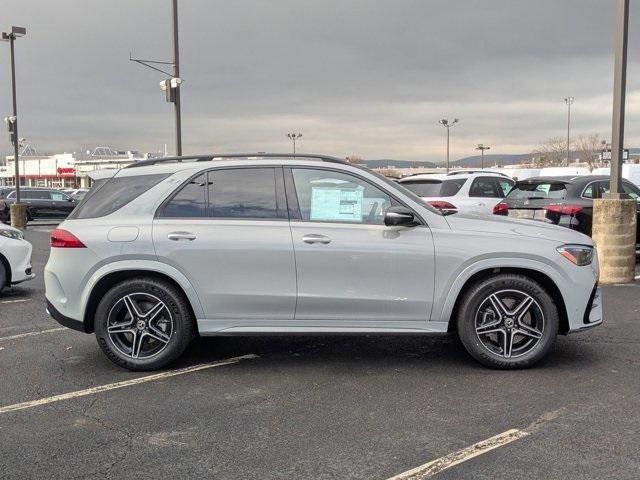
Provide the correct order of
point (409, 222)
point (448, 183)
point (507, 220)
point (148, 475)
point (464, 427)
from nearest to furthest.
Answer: point (148, 475) → point (464, 427) → point (409, 222) → point (507, 220) → point (448, 183)

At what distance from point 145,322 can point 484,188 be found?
9.12 meters

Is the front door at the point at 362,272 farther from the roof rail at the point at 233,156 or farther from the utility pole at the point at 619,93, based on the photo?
the utility pole at the point at 619,93

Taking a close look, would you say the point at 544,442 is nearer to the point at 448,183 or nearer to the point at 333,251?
the point at 333,251

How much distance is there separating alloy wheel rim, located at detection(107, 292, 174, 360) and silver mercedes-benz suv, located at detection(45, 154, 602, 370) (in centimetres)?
1

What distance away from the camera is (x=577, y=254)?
16.6 feet

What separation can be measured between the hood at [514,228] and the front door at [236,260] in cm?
143

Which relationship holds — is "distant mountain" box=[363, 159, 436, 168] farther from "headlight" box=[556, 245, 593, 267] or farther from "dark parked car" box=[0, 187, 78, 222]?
"headlight" box=[556, 245, 593, 267]

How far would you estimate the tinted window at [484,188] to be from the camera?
490 inches

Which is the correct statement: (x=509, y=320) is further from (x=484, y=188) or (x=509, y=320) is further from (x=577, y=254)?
(x=484, y=188)

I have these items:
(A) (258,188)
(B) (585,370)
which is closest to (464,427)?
(B) (585,370)

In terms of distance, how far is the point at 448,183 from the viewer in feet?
39.7

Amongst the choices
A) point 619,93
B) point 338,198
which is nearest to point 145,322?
point 338,198

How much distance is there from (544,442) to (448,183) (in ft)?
28.8

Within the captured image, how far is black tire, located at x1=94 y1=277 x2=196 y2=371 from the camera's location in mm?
5094
